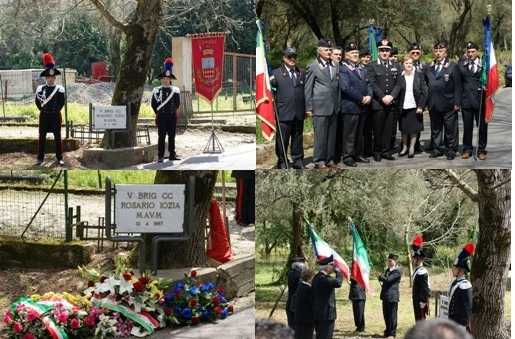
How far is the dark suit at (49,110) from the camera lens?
7.07 m

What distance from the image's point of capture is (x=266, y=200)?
690cm

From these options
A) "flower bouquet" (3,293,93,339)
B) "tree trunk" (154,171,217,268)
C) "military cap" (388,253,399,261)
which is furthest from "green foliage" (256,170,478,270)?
"flower bouquet" (3,293,93,339)

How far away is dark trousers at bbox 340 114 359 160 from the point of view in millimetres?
7027

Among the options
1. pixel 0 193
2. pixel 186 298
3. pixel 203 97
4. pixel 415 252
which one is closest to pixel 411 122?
pixel 415 252

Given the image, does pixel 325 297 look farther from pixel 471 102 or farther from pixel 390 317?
pixel 471 102

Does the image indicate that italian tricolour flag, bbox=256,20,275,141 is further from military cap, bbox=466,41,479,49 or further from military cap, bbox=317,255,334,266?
military cap, bbox=466,41,479,49

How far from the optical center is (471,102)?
706 centimetres

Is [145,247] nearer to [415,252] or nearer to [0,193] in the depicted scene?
[0,193]

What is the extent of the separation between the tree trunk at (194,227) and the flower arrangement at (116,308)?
0.29 meters

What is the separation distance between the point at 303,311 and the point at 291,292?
17cm

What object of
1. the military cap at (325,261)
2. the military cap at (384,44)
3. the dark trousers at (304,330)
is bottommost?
the dark trousers at (304,330)

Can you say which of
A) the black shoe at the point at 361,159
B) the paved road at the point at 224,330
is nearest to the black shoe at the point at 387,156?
the black shoe at the point at 361,159

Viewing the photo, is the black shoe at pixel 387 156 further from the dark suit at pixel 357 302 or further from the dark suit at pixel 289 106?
the dark suit at pixel 357 302

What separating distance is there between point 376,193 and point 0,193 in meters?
3.03
